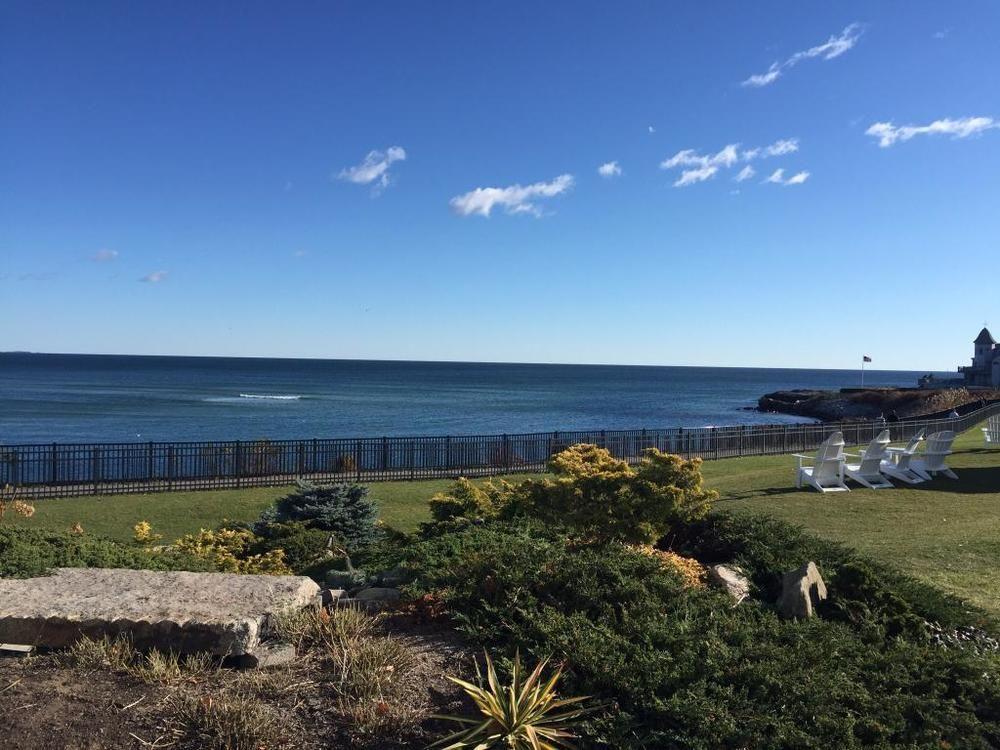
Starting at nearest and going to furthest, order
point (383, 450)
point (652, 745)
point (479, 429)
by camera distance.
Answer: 1. point (652, 745)
2. point (383, 450)
3. point (479, 429)

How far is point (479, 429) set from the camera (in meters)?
46.2

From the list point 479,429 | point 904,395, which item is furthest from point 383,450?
point 904,395

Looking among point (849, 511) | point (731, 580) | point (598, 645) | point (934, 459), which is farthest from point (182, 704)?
point (934, 459)

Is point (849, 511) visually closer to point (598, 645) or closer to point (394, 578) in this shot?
point (394, 578)

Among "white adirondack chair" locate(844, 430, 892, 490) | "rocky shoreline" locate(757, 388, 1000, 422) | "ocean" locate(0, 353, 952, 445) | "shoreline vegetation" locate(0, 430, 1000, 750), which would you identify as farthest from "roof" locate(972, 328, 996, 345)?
"shoreline vegetation" locate(0, 430, 1000, 750)

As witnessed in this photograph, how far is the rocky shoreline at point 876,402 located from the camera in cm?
5094

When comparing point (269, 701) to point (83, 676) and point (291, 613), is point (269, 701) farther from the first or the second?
point (83, 676)

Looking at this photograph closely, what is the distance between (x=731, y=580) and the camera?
19.6 feet

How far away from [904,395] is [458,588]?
225 feet

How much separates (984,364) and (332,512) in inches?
3588

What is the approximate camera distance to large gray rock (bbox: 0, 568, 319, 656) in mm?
4582

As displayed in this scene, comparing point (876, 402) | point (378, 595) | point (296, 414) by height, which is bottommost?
point (296, 414)

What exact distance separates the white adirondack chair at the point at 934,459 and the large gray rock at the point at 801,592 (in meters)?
10.6

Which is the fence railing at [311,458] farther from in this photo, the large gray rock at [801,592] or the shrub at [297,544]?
the large gray rock at [801,592]
